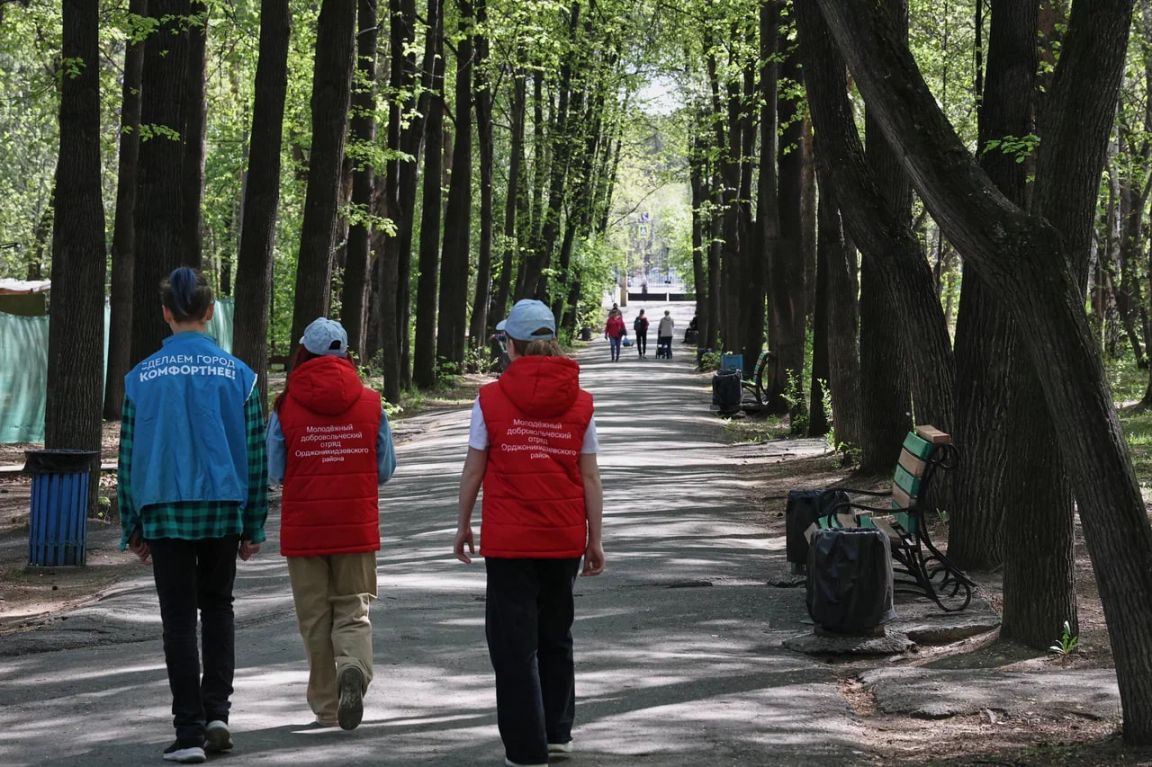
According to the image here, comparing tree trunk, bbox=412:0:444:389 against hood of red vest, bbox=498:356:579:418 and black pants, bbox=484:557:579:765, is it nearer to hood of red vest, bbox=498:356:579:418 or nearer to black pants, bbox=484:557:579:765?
hood of red vest, bbox=498:356:579:418

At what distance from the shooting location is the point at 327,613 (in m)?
7.12

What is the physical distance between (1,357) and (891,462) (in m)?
15.6

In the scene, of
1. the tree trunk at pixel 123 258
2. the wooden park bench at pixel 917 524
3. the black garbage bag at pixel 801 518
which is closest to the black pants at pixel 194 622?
the wooden park bench at pixel 917 524

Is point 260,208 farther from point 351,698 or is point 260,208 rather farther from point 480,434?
point 480,434

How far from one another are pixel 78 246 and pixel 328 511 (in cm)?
901

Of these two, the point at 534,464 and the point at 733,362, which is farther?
the point at 733,362

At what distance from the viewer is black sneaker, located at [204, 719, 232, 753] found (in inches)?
253

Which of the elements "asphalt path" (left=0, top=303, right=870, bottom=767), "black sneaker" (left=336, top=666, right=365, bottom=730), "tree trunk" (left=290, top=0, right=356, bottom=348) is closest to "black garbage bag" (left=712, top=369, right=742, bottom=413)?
"tree trunk" (left=290, top=0, right=356, bottom=348)

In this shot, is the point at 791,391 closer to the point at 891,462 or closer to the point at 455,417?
the point at 455,417

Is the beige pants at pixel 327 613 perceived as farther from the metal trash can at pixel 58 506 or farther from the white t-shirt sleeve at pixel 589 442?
the metal trash can at pixel 58 506

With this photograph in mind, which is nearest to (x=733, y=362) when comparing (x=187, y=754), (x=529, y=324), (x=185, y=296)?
(x=529, y=324)

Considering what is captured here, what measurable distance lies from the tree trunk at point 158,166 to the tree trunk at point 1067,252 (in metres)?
10.9

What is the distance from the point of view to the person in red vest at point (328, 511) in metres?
7.04

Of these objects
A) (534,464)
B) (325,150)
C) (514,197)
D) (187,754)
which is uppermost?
A: (514,197)
